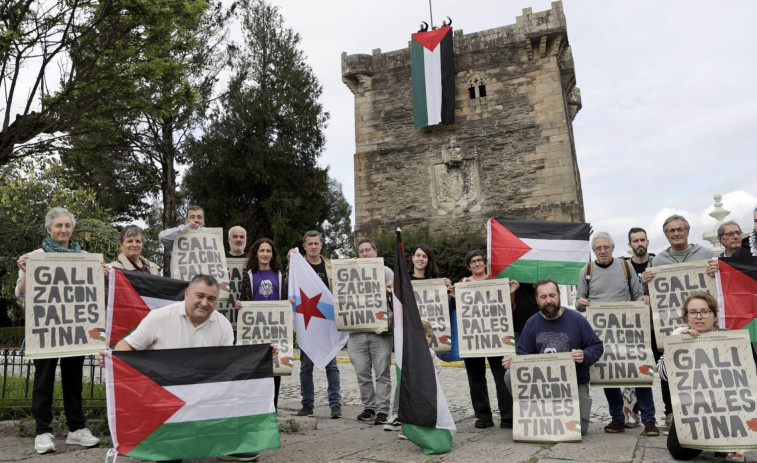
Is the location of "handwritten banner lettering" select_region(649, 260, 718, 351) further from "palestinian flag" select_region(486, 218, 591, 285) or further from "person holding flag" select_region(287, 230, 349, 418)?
"person holding flag" select_region(287, 230, 349, 418)

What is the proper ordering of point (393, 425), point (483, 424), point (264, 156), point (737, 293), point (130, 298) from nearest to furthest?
point (130, 298) → point (737, 293) → point (393, 425) → point (483, 424) → point (264, 156)

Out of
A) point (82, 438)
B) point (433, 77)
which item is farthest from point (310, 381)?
point (433, 77)

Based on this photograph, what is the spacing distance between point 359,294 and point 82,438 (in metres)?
2.90

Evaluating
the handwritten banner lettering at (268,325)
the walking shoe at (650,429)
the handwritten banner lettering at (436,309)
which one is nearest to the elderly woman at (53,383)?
the handwritten banner lettering at (268,325)

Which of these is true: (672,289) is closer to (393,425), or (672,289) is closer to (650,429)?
(650,429)

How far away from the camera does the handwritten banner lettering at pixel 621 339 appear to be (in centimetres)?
540

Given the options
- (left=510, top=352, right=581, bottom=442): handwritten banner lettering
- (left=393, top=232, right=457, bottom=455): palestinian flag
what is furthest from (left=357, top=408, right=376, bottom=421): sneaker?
(left=510, top=352, right=581, bottom=442): handwritten banner lettering

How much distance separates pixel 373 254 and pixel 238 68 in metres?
25.9

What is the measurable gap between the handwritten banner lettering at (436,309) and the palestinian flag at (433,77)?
16.9 m

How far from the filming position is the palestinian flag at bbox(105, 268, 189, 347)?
16.6 feet

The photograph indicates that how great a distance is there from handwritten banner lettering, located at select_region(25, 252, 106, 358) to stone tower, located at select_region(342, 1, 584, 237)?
17.9 m

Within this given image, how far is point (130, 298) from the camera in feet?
17.0

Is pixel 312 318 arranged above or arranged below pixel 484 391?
above

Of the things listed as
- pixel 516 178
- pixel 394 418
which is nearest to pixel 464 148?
pixel 516 178
